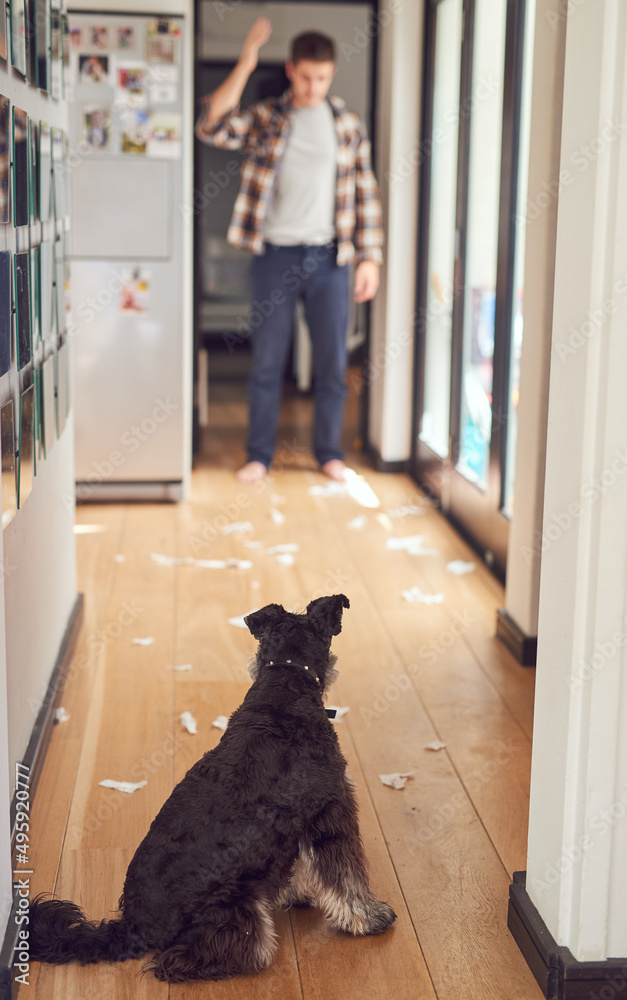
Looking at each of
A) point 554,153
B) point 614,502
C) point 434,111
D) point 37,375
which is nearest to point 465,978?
point 614,502

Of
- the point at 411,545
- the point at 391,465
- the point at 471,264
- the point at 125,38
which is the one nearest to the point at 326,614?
the point at 411,545

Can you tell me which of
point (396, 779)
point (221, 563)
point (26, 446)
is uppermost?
point (26, 446)

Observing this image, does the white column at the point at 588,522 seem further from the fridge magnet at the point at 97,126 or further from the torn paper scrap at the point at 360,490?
the fridge magnet at the point at 97,126

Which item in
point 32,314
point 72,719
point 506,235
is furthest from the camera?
point 506,235

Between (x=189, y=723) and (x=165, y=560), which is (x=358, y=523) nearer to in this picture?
(x=165, y=560)

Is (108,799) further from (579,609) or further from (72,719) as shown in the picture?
(579,609)

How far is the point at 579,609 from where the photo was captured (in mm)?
1699

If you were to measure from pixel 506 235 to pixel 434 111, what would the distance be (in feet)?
4.99

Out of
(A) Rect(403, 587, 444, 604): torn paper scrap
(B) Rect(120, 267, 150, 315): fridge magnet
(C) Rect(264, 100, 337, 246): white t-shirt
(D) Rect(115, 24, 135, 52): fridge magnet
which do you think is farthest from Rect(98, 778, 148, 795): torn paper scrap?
(D) Rect(115, 24, 135, 52): fridge magnet

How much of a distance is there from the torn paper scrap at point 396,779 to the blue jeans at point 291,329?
2914mm

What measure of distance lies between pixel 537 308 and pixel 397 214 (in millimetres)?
2379

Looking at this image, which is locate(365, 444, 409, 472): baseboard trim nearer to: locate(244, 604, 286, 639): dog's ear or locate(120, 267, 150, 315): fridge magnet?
locate(120, 267, 150, 315): fridge magnet

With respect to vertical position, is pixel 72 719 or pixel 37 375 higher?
pixel 37 375

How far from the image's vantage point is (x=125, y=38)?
14.6ft
